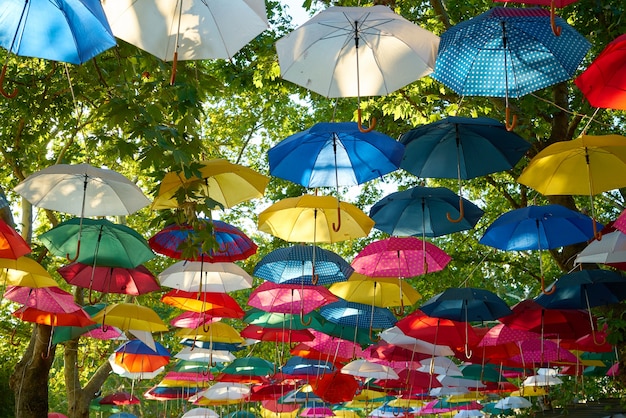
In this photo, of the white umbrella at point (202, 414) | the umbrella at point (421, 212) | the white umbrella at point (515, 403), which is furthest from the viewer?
the white umbrella at point (515, 403)

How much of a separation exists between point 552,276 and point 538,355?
10.7 ft

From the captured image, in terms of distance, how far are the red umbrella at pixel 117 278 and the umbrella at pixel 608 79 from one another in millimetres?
6162

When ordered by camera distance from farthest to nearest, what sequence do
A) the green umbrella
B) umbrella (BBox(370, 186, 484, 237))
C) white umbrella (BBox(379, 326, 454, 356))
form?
white umbrella (BBox(379, 326, 454, 356)) < umbrella (BBox(370, 186, 484, 237)) < the green umbrella

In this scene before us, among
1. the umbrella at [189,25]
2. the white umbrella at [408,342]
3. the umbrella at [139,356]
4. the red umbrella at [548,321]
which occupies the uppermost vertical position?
the umbrella at [189,25]

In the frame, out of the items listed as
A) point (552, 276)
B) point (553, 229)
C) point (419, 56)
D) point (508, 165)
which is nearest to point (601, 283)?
point (553, 229)

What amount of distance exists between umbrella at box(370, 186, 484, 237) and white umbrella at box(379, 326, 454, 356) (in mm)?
2345

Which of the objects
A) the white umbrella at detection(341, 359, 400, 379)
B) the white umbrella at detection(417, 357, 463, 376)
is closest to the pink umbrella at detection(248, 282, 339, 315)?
the white umbrella at detection(341, 359, 400, 379)

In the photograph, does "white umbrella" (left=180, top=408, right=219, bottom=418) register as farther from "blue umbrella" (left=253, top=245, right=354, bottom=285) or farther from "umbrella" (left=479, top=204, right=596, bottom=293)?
"umbrella" (left=479, top=204, right=596, bottom=293)

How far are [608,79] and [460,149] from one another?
93.1 inches

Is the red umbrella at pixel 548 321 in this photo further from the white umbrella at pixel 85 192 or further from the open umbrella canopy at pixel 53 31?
the open umbrella canopy at pixel 53 31

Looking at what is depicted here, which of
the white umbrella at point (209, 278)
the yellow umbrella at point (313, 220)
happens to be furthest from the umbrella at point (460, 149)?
the white umbrella at point (209, 278)

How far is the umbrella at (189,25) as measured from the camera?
486 centimetres

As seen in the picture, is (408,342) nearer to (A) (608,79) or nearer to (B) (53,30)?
(A) (608,79)

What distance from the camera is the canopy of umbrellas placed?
16.8ft
